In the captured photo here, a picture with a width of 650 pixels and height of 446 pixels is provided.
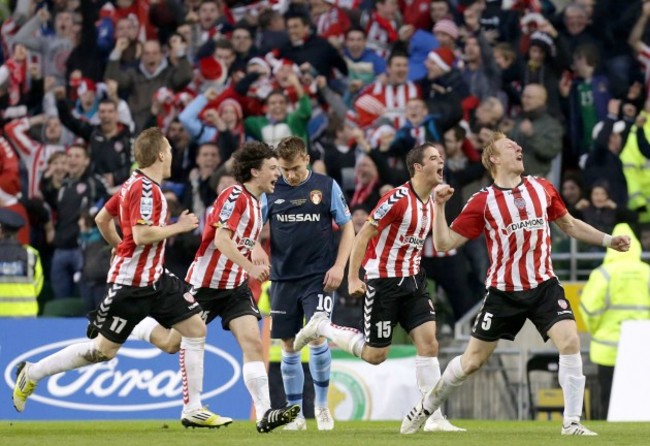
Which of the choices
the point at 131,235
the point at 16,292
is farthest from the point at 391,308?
the point at 16,292

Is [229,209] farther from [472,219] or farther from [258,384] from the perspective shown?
[472,219]

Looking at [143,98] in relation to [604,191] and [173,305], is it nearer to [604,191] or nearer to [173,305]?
[604,191]

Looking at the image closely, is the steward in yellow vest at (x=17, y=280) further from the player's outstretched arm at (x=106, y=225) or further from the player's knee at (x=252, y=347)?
the player's knee at (x=252, y=347)

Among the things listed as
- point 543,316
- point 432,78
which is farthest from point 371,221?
point 432,78

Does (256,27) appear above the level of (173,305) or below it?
above

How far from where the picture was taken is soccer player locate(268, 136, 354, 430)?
13.1 m

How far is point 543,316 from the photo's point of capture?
37.7ft

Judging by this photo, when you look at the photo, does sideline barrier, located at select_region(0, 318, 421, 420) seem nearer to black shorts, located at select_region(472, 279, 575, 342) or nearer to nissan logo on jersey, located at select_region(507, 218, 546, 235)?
black shorts, located at select_region(472, 279, 575, 342)

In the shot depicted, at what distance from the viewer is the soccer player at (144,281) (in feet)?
38.5

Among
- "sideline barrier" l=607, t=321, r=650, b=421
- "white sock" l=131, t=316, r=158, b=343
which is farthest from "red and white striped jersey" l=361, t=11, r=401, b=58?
"white sock" l=131, t=316, r=158, b=343

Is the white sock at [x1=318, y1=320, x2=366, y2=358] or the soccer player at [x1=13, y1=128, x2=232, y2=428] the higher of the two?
the soccer player at [x1=13, y1=128, x2=232, y2=428]

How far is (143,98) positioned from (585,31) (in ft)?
19.8

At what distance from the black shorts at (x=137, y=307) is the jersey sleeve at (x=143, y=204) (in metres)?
0.57

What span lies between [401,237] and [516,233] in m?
1.39
